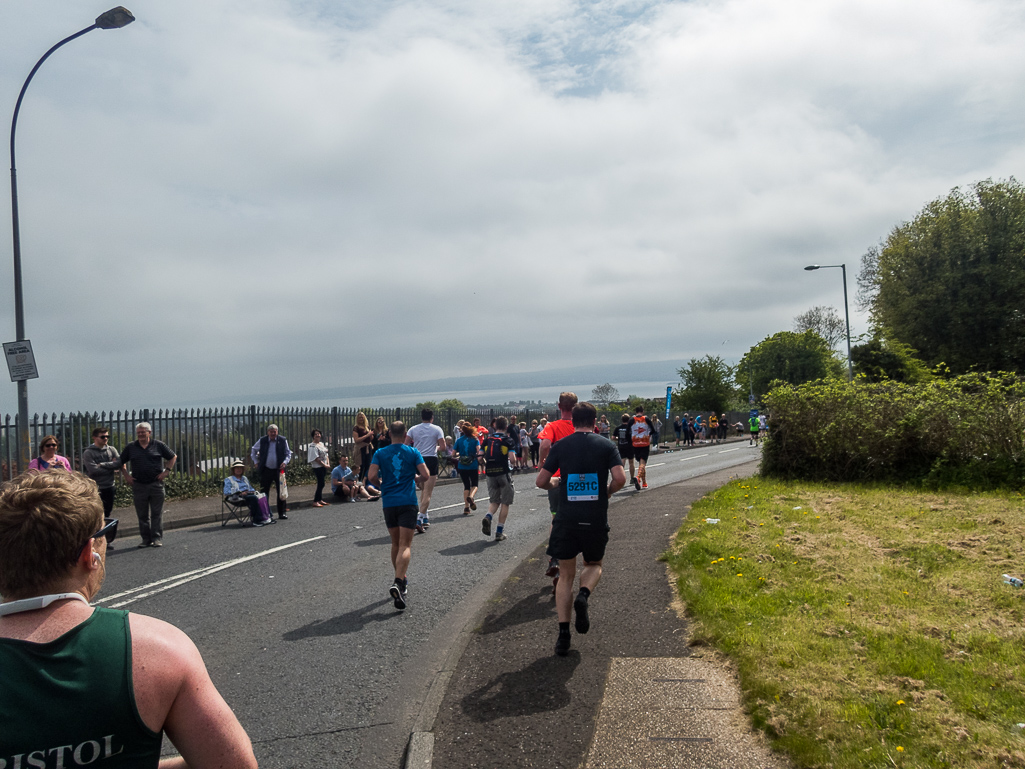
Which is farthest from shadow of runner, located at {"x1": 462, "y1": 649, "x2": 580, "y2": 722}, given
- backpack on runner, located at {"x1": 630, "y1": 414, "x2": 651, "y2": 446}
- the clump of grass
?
backpack on runner, located at {"x1": 630, "y1": 414, "x2": 651, "y2": 446}

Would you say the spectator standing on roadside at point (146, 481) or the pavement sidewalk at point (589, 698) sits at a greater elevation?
the spectator standing on roadside at point (146, 481)

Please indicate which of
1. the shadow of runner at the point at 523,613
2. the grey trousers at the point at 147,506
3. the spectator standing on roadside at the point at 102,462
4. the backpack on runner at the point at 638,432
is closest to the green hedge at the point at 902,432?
the backpack on runner at the point at 638,432

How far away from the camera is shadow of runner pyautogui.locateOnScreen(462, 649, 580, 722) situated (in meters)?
4.55

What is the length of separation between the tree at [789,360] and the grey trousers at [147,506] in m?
66.9

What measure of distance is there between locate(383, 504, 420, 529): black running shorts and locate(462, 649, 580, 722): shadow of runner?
8.20 feet

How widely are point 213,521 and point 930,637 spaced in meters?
12.9

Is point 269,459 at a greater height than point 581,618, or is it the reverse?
point 269,459

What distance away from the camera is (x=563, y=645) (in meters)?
5.50

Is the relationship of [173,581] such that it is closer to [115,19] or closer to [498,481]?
[498,481]

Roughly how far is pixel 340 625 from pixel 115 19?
10990mm

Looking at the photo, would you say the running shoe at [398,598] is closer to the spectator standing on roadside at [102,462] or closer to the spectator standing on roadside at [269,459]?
the spectator standing on roadside at [102,462]

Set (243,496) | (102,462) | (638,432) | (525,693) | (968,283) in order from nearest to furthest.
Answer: (525,693), (102,462), (243,496), (638,432), (968,283)

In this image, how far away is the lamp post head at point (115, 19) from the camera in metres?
12.3

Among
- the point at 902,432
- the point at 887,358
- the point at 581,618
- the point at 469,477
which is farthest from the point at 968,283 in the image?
the point at 581,618
